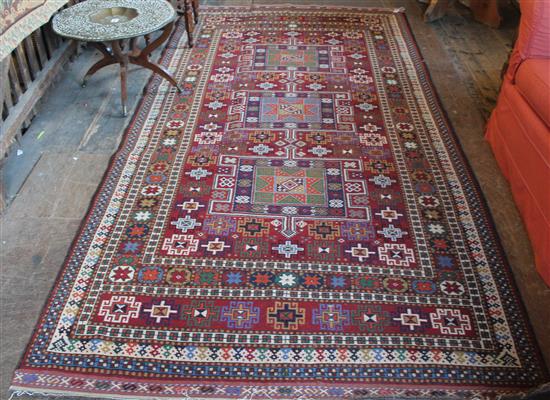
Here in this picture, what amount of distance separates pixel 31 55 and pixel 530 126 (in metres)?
3.01

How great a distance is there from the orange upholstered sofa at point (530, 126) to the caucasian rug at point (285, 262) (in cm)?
21

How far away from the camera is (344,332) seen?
7.55 feet

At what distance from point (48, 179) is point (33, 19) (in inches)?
33.1

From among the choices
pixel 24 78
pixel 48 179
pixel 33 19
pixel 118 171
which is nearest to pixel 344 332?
pixel 118 171

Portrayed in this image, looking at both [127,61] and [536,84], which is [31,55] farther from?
[536,84]

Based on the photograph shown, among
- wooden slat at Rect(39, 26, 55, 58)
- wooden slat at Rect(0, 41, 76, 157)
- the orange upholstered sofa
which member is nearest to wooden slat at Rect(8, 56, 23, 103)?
wooden slat at Rect(0, 41, 76, 157)

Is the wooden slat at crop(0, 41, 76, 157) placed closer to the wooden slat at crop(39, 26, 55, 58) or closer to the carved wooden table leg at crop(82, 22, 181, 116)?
the wooden slat at crop(39, 26, 55, 58)

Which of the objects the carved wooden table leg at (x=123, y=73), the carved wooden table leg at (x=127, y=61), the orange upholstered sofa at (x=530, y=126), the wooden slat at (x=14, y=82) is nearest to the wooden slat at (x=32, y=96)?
the wooden slat at (x=14, y=82)

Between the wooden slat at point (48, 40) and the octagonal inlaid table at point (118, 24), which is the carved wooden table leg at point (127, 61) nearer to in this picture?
the octagonal inlaid table at point (118, 24)

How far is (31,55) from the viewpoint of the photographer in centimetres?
360

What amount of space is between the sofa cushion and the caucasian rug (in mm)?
517

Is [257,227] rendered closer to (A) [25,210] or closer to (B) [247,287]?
(B) [247,287]

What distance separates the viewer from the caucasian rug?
7.04 ft

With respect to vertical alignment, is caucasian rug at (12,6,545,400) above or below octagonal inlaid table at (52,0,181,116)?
below
